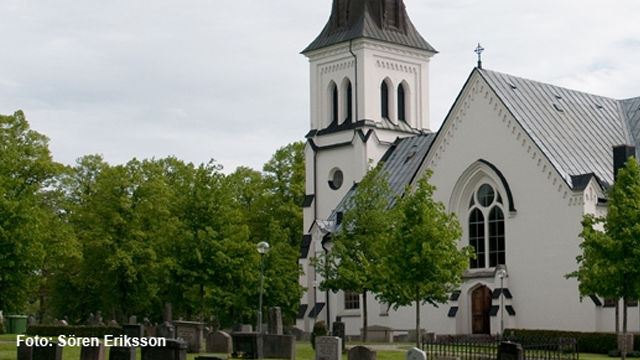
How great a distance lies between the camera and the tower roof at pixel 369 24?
63625 millimetres

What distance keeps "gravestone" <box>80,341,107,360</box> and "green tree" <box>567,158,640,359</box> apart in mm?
19474

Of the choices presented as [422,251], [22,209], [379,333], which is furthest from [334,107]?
[422,251]

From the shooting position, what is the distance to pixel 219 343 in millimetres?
37125

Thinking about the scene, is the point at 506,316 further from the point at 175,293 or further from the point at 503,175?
the point at 175,293

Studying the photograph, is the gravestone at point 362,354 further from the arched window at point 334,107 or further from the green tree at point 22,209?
the arched window at point 334,107

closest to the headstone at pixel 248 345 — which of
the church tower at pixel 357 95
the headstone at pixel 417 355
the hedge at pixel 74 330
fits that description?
the headstone at pixel 417 355

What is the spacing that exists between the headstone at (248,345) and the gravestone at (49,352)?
23.6ft

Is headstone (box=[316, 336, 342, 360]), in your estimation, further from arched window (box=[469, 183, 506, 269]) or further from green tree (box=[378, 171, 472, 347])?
arched window (box=[469, 183, 506, 269])

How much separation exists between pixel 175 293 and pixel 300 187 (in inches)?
768

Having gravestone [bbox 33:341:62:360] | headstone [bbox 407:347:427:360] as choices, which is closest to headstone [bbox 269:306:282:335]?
gravestone [bbox 33:341:62:360]

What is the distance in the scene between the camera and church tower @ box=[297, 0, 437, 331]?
206 ft

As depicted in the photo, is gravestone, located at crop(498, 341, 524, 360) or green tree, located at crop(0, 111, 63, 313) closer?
gravestone, located at crop(498, 341, 524, 360)

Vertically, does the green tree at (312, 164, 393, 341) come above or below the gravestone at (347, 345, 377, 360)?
above

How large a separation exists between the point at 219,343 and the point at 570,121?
23.2m
